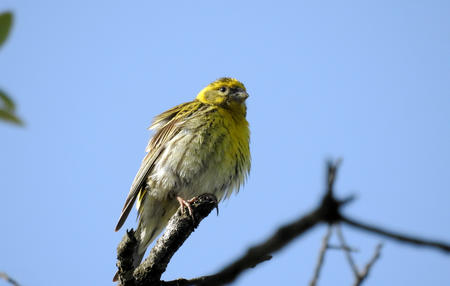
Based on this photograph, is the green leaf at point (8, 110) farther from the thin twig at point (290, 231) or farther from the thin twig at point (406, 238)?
the thin twig at point (406, 238)

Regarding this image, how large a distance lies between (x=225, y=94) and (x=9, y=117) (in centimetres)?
550

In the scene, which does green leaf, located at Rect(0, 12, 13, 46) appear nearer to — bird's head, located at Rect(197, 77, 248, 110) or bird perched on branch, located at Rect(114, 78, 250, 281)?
bird perched on branch, located at Rect(114, 78, 250, 281)

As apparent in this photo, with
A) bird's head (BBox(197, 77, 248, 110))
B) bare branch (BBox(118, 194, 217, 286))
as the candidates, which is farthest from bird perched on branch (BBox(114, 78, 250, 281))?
bare branch (BBox(118, 194, 217, 286))

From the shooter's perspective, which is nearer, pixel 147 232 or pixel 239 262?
pixel 239 262

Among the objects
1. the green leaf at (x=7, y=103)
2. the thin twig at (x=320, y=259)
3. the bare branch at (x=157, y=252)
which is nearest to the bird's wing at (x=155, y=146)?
the bare branch at (x=157, y=252)

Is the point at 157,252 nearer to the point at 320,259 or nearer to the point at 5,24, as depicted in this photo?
the point at 320,259

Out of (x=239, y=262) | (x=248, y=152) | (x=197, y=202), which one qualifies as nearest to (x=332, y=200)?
(x=239, y=262)

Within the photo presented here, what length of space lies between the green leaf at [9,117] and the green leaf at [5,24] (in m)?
0.17

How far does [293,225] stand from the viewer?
1.01m

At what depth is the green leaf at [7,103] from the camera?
1.11 meters

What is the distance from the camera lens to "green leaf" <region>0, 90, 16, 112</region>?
111 cm

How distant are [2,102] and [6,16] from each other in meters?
0.21

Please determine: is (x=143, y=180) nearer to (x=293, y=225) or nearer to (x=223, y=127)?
(x=223, y=127)

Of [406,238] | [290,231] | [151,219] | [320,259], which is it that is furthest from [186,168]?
[406,238]
